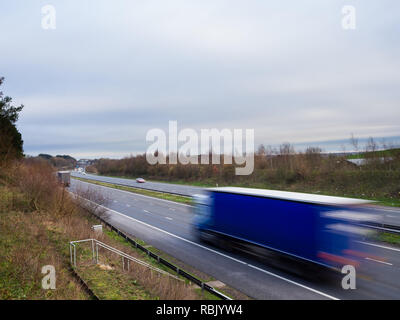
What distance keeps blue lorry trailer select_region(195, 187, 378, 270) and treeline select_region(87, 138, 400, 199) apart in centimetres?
2303

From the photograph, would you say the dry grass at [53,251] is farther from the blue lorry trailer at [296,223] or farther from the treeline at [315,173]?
the treeline at [315,173]

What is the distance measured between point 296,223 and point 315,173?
1286 inches

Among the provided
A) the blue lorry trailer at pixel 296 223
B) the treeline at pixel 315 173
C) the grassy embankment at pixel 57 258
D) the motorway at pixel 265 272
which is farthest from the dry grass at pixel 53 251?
the treeline at pixel 315 173

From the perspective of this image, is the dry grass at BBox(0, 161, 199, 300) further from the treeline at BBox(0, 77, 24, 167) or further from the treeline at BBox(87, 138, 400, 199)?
the treeline at BBox(87, 138, 400, 199)

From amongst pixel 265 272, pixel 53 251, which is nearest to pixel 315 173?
pixel 265 272

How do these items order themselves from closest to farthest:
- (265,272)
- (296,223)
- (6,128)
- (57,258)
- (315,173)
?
(296,223) < (265,272) < (57,258) < (6,128) < (315,173)

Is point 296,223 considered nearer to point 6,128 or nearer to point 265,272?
point 265,272

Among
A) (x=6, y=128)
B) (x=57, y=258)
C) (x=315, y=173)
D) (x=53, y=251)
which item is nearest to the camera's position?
(x=57, y=258)

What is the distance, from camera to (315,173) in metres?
40.8

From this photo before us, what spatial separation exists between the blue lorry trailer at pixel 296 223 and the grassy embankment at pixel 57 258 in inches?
142

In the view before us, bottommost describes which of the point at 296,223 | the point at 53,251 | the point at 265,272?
the point at 265,272

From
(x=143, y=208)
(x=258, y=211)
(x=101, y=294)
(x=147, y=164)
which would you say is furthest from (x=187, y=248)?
(x=147, y=164)

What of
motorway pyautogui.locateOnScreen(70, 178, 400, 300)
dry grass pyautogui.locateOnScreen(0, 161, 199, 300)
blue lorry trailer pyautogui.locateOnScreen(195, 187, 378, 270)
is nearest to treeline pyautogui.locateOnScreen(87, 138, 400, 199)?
motorway pyautogui.locateOnScreen(70, 178, 400, 300)

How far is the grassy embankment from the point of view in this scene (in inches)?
366
